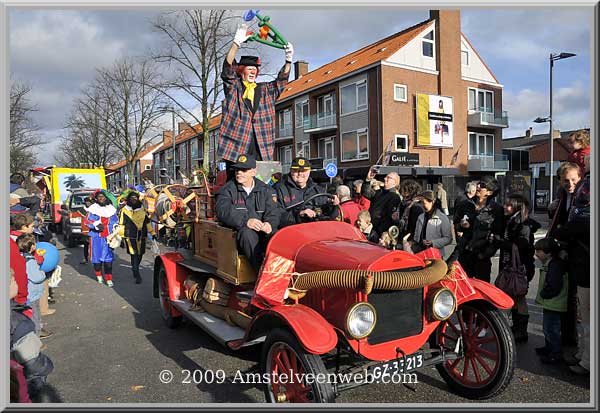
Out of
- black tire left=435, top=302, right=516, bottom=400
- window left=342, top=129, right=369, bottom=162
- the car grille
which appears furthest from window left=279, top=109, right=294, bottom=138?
the car grille

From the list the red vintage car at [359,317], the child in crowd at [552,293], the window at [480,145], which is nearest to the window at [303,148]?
the window at [480,145]

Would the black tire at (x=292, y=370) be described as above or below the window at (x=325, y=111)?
below

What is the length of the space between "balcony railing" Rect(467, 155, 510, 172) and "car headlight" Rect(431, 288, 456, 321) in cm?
2649

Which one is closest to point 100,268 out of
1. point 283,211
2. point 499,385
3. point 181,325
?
point 181,325

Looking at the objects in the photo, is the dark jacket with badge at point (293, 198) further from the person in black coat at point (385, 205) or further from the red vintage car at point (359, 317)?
the person in black coat at point (385, 205)

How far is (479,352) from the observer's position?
3.55 meters

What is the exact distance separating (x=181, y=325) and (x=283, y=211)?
2308 mm

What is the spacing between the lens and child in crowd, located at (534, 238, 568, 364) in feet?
13.2

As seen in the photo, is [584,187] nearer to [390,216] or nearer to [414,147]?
[390,216]

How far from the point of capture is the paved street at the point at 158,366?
3590mm

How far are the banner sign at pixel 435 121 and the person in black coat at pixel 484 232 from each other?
21054 millimetres

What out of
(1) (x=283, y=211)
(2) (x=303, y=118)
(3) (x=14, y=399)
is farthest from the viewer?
(2) (x=303, y=118)

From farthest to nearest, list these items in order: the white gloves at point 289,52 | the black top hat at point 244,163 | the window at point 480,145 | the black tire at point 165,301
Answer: the window at point 480,145
the black tire at point 165,301
the white gloves at point 289,52
the black top hat at point 244,163

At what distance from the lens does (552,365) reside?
4.09 m
